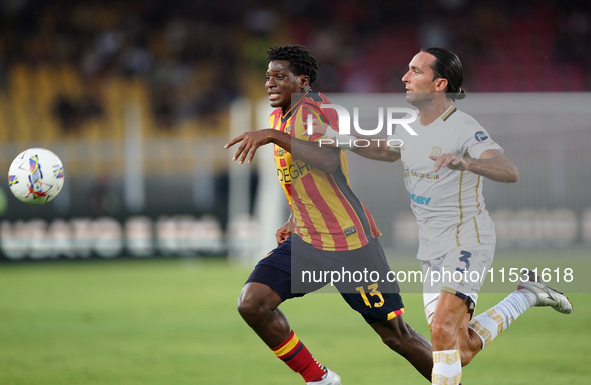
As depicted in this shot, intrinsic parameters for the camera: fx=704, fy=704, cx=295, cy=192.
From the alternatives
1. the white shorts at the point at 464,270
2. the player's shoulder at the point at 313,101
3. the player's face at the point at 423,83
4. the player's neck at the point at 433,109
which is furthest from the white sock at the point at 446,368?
the player's shoulder at the point at 313,101

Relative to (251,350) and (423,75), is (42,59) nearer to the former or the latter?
(251,350)

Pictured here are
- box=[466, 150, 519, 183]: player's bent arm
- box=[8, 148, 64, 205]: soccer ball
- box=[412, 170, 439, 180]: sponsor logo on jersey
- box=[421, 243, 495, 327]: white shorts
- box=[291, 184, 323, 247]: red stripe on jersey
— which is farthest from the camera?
box=[8, 148, 64, 205]: soccer ball

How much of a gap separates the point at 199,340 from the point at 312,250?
2728 mm

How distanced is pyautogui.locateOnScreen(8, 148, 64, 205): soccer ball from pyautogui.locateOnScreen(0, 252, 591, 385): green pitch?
1.38 meters

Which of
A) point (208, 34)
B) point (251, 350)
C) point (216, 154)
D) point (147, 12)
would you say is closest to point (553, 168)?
point (216, 154)

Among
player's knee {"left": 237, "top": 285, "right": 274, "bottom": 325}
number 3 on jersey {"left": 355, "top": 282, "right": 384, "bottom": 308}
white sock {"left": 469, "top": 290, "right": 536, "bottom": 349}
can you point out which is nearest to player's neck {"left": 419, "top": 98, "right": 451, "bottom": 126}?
number 3 on jersey {"left": 355, "top": 282, "right": 384, "bottom": 308}

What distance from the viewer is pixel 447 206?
4277 millimetres

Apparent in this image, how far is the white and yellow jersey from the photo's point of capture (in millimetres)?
4199

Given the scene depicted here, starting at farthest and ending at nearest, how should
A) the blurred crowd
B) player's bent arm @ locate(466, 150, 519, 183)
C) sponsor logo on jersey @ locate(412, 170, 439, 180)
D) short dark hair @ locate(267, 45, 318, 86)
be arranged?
the blurred crowd < short dark hair @ locate(267, 45, 318, 86) < sponsor logo on jersey @ locate(412, 170, 439, 180) < player's bent arm @ locate(466, 150, 519, 183)

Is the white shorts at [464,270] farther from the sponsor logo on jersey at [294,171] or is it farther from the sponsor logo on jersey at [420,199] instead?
the sponsor logo on jersey at [294,171]

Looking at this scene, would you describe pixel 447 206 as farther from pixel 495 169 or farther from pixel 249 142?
pixel 249 142

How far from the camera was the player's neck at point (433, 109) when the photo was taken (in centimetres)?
440

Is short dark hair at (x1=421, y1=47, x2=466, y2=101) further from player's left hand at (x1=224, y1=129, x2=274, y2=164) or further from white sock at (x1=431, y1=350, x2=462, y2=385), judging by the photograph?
white sock at (x1=431, y1=350, x2=462, y2=385)

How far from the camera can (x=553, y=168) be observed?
1220 centimetres
